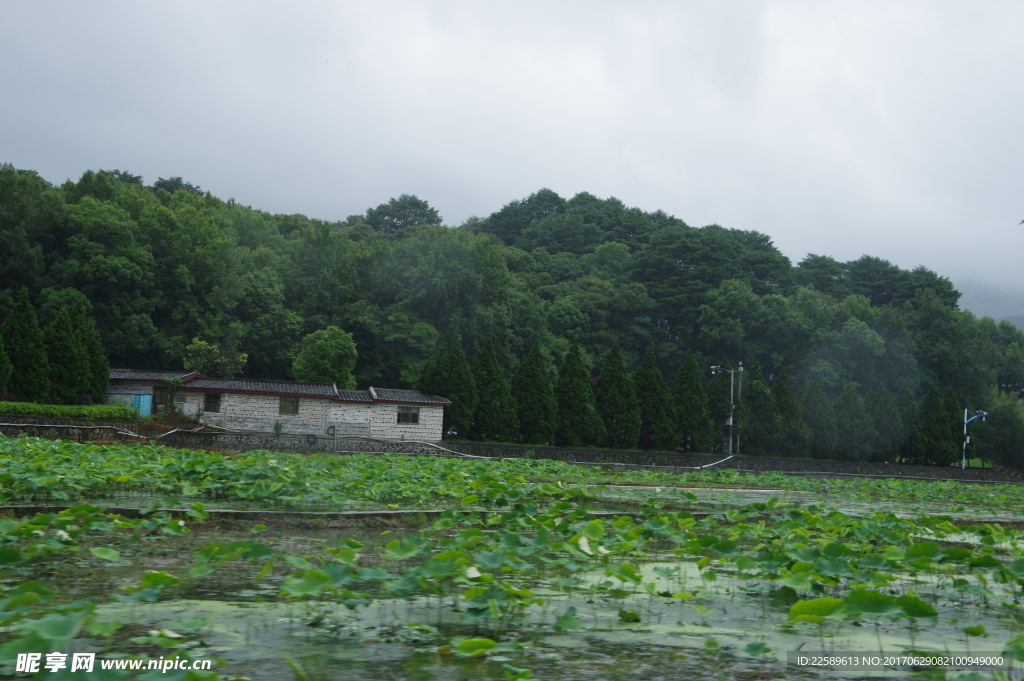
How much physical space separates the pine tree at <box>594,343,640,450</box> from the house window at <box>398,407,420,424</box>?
8893 millimetres

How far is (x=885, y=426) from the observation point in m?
40.3

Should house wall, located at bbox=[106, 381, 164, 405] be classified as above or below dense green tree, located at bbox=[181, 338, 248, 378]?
→ below

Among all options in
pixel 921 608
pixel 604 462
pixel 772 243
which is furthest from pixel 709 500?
pixel 772 243

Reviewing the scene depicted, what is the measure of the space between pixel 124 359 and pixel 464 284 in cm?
1844

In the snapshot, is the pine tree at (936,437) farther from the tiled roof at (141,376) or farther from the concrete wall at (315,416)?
the tiled roof at (141,376)

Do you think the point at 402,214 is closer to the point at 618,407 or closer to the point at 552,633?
the point at 618,407

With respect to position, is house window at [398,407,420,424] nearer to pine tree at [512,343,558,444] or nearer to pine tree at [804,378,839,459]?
pine tree at [512,343,558,444]

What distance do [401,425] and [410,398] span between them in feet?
4.29

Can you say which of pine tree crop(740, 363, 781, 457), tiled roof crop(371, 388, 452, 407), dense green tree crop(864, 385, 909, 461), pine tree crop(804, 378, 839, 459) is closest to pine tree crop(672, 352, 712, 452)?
pine tree crop(740, 363, 781, 457)

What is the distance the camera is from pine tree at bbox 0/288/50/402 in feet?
88.3

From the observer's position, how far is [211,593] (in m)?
4.42

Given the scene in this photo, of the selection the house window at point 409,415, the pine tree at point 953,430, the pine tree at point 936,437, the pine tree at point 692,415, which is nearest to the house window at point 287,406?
the house window at point 409,415

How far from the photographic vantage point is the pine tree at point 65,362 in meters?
28.2

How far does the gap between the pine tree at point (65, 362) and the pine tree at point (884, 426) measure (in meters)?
35.9
